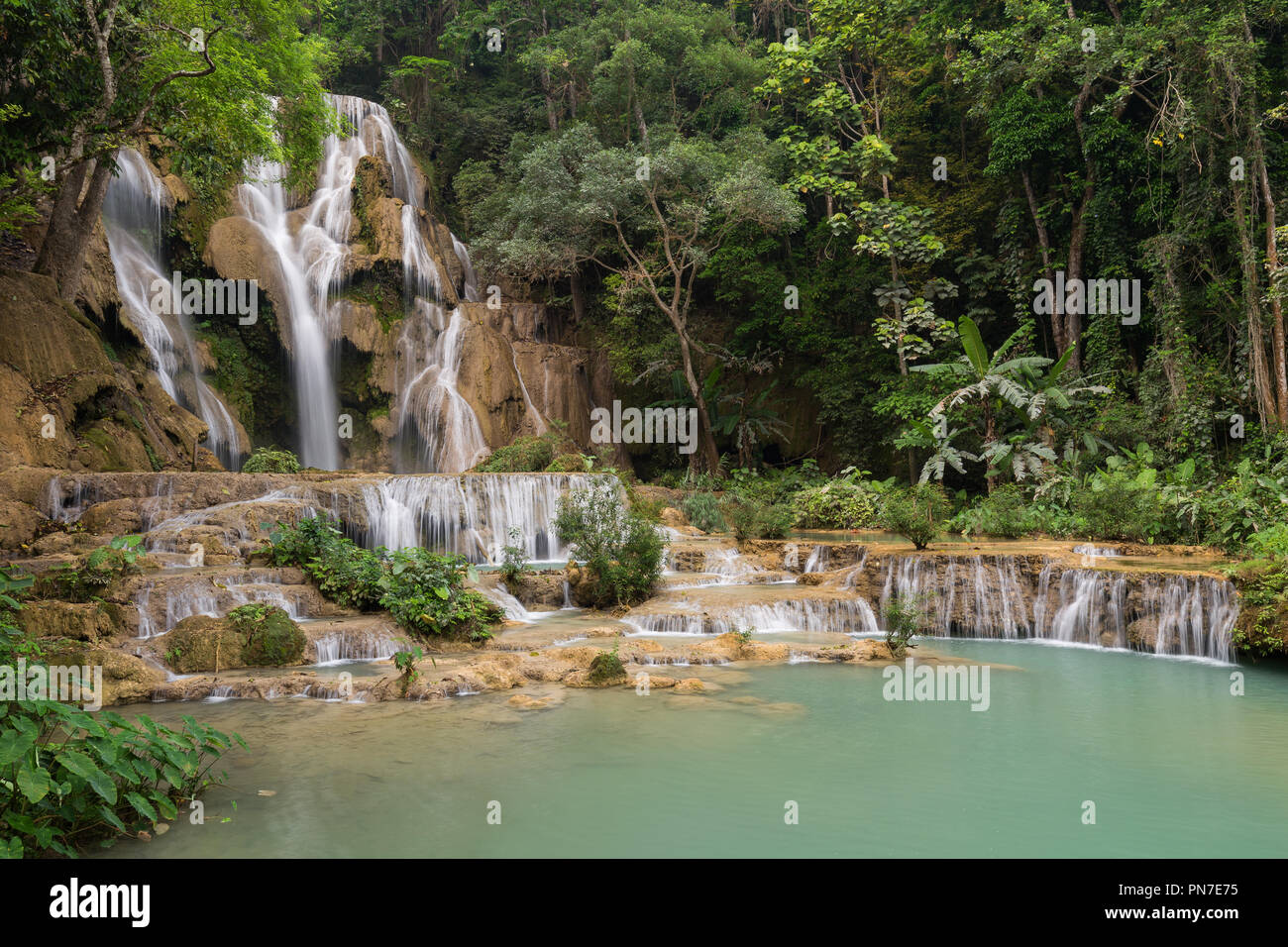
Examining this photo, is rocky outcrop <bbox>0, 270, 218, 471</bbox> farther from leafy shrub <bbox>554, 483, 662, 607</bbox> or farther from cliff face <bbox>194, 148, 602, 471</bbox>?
leafy shrub <bbox>554, 483, 662, 607</bbox>

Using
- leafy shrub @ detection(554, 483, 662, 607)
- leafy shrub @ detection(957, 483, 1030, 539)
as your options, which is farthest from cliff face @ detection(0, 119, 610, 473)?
leafy shrub @ detection(957, 483, 1030, 539)

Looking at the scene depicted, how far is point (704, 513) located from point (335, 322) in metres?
10.8

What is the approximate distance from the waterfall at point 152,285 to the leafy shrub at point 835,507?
12490 mm

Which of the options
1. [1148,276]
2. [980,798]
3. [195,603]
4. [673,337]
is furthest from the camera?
[673,337]

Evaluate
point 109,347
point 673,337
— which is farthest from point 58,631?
point 673,337

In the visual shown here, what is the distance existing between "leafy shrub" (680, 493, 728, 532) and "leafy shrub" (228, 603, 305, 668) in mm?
9603

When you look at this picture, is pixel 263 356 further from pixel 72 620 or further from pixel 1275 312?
pixel 1275 312

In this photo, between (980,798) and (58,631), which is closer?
(980,798)

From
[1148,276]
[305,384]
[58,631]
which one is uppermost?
[1148,276]

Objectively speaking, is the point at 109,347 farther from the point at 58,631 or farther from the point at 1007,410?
the point at 1007,410

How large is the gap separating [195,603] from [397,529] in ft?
15.5

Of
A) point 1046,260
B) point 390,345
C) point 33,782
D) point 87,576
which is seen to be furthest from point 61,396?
point 1046,260

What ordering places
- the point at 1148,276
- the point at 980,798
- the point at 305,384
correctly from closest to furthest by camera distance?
the point at 980,798
the point at 1148,276
the point at 305,384

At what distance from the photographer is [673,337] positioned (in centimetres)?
2209
